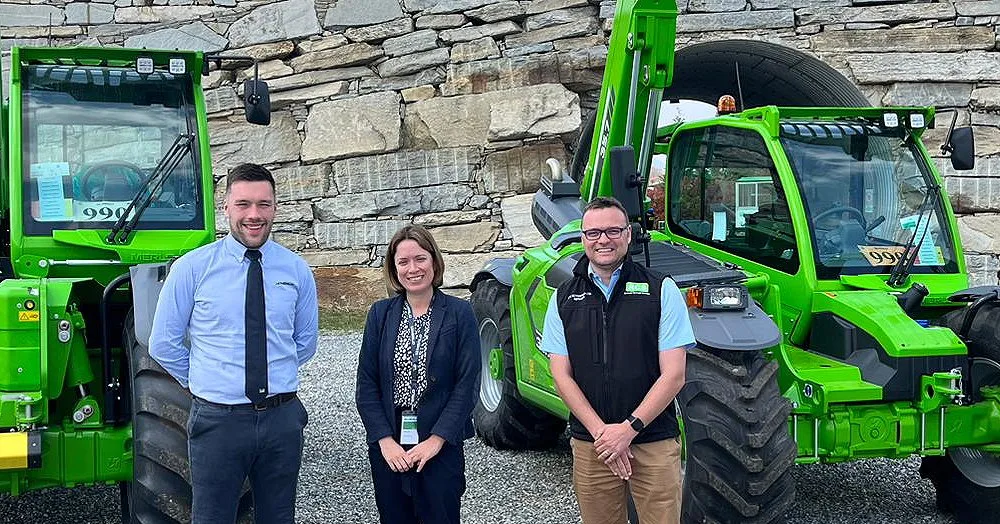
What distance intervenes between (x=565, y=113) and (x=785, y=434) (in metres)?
8.78

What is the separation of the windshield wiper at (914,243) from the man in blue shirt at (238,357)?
3.48m

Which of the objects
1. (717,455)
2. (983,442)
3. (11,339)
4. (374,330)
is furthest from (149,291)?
(983,442)

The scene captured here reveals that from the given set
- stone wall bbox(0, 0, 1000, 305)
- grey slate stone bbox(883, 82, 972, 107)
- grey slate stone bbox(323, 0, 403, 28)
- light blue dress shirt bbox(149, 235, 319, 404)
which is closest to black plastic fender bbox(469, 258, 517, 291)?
light blue dress shirt bbox(149, 235, 319, 404)

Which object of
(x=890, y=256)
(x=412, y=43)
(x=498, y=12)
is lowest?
(x=890, y=256)

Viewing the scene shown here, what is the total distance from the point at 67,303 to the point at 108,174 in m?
1.34

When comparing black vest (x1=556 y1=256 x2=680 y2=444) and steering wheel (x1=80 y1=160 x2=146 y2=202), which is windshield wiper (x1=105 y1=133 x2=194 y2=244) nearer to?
steering wheel (x1=80 y1=160 x2=146 y2=202)

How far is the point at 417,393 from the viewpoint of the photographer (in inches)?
150

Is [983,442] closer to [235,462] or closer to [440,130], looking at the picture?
[235,462]

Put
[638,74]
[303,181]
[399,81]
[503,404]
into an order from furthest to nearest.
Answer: [303,181], [399,81], [503,404], [638,74]

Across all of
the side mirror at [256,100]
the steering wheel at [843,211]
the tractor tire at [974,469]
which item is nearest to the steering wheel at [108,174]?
the side mirror at [256,100]

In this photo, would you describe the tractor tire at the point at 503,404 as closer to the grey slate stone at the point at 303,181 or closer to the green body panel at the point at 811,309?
the green body panel at the point at 811,309

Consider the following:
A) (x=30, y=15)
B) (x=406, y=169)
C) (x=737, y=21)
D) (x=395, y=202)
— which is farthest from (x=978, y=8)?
(x=30, y=15)

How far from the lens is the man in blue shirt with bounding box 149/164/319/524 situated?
11.7 ft

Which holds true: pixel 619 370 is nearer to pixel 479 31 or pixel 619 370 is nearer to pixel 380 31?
pixel 479 31
